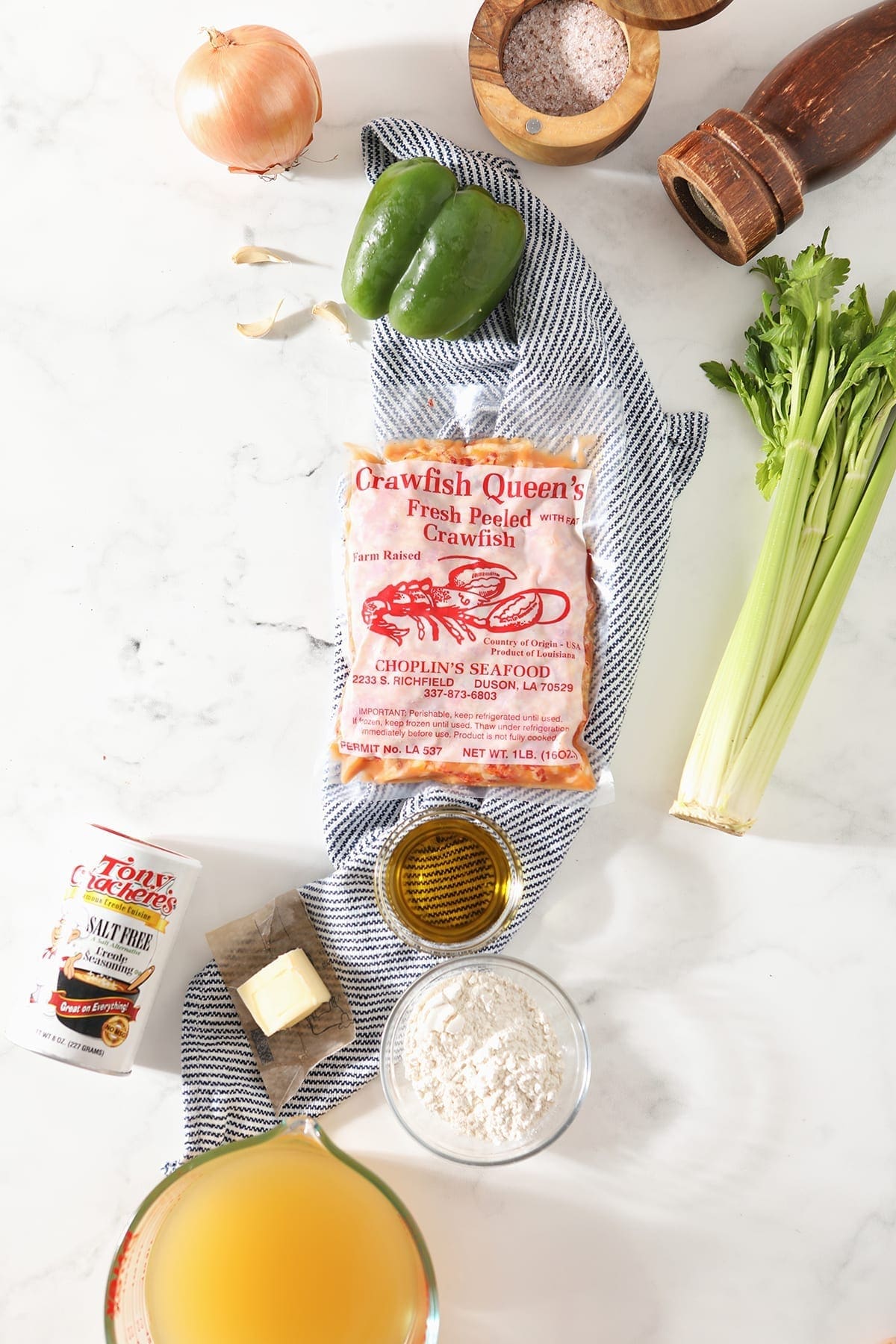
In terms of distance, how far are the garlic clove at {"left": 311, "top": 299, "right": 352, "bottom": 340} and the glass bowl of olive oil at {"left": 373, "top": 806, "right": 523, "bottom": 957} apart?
2.06ft

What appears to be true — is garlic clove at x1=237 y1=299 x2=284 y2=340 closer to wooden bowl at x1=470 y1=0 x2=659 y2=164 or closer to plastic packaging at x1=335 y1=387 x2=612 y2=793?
plastic packaging at x1=335 y1=387 x2=612 y2=793

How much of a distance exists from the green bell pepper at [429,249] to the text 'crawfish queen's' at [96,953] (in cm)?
70

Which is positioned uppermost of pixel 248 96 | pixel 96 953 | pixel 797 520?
pixel 248 96

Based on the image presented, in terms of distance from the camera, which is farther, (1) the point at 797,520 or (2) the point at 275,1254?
(1) the point at 797,520

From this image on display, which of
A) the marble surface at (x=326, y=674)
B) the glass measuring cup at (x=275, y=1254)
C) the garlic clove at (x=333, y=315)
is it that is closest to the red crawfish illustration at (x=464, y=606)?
the marble surface at (x=326, y=674)

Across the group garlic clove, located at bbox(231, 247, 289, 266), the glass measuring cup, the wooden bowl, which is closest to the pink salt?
the wooden bowl

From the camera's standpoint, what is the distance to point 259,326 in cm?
129

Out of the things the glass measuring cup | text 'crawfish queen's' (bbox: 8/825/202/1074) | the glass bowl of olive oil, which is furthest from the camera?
the glass bowl of olive oil

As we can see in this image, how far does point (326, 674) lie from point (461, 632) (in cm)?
20

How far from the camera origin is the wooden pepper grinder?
1150 mm

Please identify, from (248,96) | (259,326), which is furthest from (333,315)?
(248,96)

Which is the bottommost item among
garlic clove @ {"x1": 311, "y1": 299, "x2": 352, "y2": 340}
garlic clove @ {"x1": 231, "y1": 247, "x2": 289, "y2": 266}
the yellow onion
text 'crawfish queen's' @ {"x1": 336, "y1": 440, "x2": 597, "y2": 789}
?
text 'crawfish queen's' @ {"x1": 336, "y1": 440, "x2": 597, "y2": 789}

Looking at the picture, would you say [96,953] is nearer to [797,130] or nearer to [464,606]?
[464,606]

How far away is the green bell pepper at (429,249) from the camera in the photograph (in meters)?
1.14
